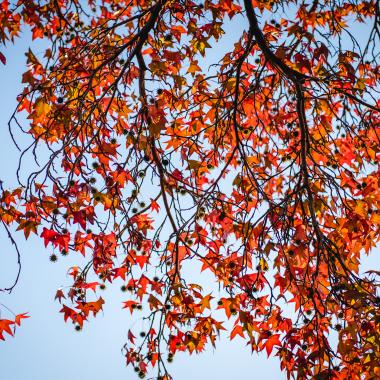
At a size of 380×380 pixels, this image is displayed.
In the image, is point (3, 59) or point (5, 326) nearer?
point (5, 326)

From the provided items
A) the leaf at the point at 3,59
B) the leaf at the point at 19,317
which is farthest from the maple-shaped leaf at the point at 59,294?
the leaf at the point at 3,59

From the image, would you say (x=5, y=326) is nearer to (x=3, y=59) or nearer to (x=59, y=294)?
(x=59, y=294)

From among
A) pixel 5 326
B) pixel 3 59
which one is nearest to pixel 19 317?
pixel 5 326

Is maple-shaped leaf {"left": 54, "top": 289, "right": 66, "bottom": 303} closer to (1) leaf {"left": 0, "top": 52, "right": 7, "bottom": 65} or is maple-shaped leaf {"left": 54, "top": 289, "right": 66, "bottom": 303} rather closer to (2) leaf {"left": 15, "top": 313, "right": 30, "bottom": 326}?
(2) leaf {"left": 15, "top": 313, "right": 30, "bottom": 326}

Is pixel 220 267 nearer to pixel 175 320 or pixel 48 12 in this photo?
pixel 175 320

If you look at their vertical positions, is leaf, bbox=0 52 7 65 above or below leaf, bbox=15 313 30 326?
above

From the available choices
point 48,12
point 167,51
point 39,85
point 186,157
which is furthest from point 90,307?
point 48,12

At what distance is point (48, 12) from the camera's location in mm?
5188

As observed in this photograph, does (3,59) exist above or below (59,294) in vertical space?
above

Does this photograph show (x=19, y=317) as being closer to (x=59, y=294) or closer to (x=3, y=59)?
(x=59, y=294)

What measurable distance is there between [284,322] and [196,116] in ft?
7.32

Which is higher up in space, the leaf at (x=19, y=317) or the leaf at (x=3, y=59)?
the leaf at (x=3, y=59)

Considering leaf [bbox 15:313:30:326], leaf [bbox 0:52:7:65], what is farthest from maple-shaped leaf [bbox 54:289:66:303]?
leaf [bbox 0:52:7:65]

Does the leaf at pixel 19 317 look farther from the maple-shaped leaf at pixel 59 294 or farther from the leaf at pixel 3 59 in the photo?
the leaf at pixel 3 59
